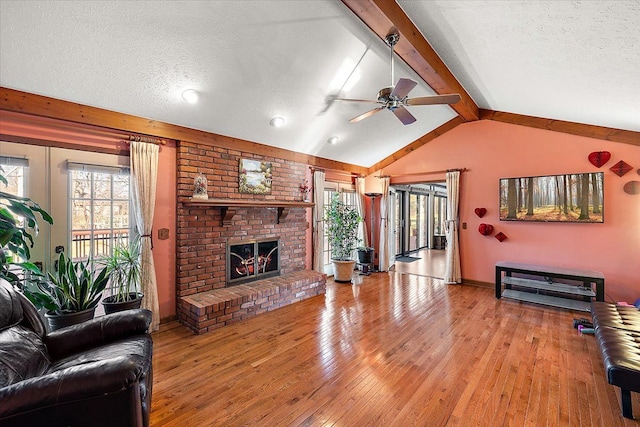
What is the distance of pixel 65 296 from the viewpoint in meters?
2.59

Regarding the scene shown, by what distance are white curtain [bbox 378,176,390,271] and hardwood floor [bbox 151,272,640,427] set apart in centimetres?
250

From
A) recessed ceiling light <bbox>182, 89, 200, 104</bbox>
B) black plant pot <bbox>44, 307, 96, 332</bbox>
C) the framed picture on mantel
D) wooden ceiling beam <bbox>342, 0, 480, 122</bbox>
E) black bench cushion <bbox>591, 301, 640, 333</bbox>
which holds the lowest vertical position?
black bench cushion <bbox>591, 301, 640, 333</bbox>

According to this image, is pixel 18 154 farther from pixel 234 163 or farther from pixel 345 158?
pixel 345 158

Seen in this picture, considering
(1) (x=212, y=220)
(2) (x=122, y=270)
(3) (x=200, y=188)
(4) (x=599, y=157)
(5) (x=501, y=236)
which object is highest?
(4) (x=599, y=157)

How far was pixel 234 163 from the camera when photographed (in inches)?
166

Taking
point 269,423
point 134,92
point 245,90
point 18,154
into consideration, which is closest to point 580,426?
point 269,423

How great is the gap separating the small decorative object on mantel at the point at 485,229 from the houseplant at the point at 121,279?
545 centimetres

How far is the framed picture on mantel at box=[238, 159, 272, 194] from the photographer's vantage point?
14.2 ft

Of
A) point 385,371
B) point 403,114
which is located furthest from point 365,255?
point 385,371

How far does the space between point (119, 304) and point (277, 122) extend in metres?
2.87

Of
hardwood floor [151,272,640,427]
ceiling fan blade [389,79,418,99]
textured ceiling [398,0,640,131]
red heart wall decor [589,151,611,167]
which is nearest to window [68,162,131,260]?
hardwood floor [151,272,640,427]

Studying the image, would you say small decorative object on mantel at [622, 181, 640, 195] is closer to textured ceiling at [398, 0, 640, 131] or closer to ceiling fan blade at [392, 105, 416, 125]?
textured ceiling at [398, 0, 640, 131]

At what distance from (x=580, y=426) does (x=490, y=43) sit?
319 centimetres

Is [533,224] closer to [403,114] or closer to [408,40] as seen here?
[403,114]
